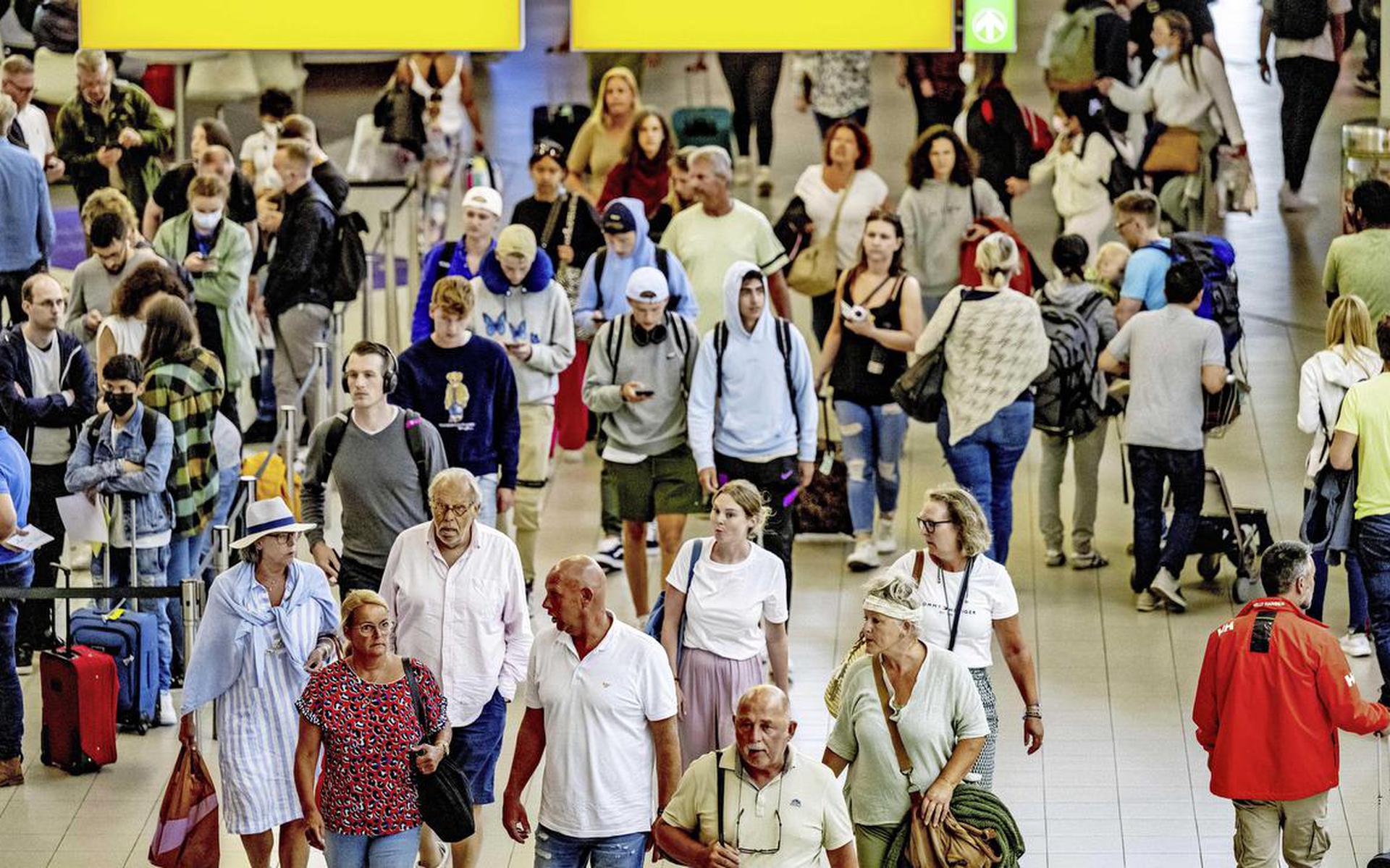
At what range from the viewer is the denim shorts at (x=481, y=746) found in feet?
27.1

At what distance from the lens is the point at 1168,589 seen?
11.5 meters

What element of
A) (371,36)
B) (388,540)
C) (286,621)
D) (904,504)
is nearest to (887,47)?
Answer: (371,36)

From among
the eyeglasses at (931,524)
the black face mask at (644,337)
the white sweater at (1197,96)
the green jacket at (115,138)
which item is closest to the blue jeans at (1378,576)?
the eyeglasses at (931,524)

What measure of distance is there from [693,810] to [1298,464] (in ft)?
Result: 25.1

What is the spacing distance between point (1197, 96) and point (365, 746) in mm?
10649

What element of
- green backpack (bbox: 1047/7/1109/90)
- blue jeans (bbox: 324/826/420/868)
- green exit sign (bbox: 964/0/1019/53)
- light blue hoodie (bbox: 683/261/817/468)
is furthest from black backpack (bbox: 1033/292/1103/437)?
green backpack (bbox: 1047/7/1109/90)

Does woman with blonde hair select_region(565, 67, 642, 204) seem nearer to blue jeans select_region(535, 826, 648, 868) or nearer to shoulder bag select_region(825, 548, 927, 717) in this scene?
shoulder bag select_region(825, 548, 927, 717)

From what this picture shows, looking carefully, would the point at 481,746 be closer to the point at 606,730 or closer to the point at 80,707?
the point at 606,730

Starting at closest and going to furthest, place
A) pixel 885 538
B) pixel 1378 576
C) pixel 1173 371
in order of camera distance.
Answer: pixel 1378 576 → pixel 1173 371 → pixel 885 538

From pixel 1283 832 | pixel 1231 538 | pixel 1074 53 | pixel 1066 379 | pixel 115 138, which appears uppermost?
pixel 1074 53

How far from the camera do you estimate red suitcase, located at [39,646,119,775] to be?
960 cm

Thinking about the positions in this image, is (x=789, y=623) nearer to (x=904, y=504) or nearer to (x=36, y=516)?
(x=904, y=504)

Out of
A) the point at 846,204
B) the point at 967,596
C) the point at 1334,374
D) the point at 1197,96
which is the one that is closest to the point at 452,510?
the point at 967,596

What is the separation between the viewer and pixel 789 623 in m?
11.3
